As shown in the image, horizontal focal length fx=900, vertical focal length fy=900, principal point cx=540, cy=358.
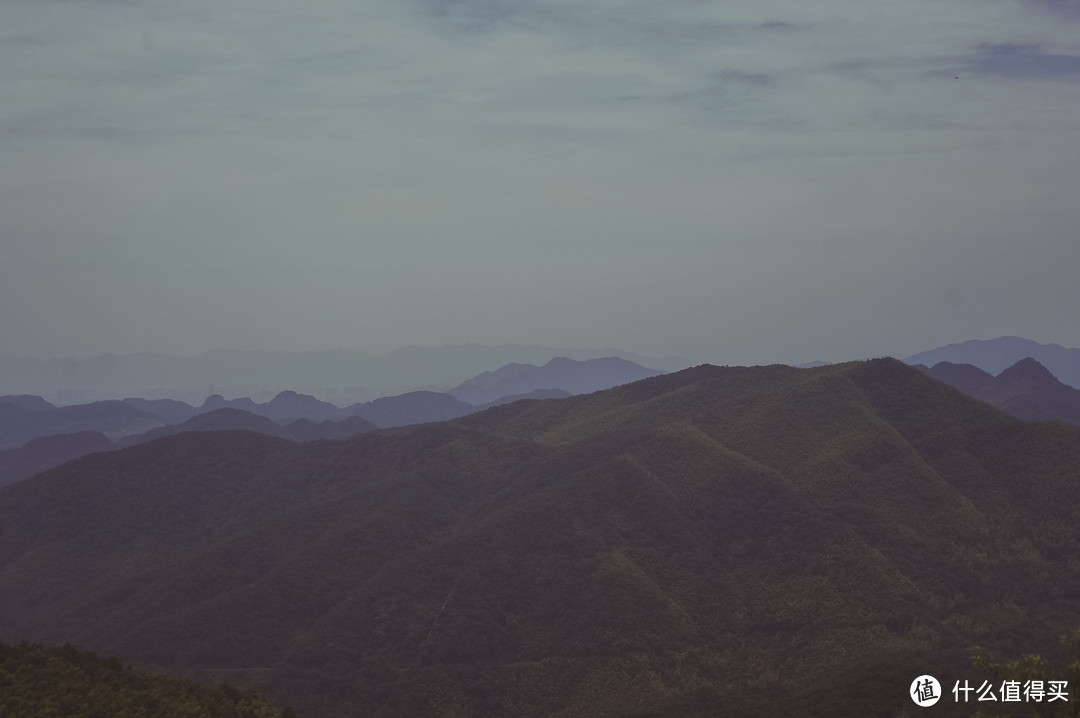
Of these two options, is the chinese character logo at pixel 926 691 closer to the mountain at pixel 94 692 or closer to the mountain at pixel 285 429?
the mountain at pixel 94 692

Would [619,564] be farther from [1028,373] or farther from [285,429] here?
[1028,373]

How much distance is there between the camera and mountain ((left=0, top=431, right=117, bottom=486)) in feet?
534

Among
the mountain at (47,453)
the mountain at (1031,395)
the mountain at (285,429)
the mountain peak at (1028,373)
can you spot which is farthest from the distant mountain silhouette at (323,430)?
the mountain peak at (1028,373)

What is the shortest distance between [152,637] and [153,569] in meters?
18.6

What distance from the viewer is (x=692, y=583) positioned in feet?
217

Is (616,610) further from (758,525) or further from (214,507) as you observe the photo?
(214,507)

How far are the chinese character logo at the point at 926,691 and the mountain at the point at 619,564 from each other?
1076 millimetres

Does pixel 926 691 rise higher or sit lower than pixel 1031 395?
lower

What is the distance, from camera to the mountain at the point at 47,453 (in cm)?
16262

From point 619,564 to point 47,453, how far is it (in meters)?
146

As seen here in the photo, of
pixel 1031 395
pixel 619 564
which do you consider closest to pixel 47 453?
pixel 619 564

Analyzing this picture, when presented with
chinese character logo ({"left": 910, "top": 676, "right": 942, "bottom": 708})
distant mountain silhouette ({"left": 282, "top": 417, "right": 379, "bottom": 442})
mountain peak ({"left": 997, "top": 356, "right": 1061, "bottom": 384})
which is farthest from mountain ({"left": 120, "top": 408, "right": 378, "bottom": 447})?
chinese character logo ({"left": 910, "top": 676, "right": 942, "bottom": 708})

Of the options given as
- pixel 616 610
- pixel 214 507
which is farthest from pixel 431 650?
pixel 214 507

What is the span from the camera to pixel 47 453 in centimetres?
17250
